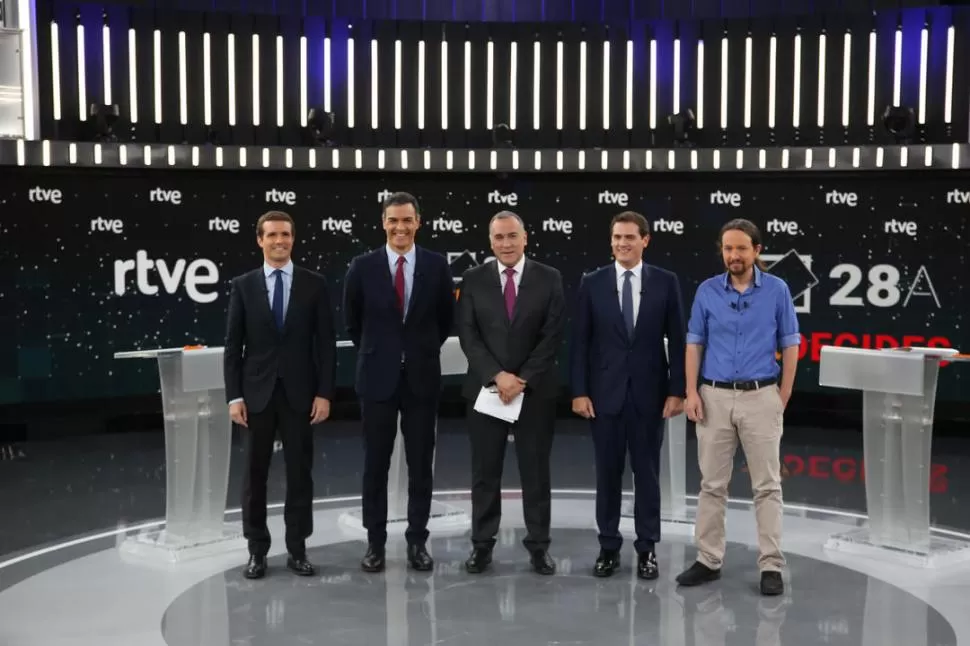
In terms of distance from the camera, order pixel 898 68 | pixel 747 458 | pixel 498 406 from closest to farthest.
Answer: pixel 747 458 < pixel 498 406 < pixel 898 68

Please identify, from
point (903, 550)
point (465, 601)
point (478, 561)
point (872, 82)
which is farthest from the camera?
point (872, 82)

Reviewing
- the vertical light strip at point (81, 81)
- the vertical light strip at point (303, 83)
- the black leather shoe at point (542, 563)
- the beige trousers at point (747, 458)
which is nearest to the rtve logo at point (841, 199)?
the vertical light strip at point (303, 83)

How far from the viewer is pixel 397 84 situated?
29.6 feet

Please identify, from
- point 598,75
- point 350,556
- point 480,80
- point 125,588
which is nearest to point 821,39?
point 598,75

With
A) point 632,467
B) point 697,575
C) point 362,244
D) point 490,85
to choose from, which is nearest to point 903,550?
point 697,575

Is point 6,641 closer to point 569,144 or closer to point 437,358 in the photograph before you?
point 437,358

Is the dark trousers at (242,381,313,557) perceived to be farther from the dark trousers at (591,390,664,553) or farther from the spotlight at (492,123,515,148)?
the spotlight at (492,123,515,148)

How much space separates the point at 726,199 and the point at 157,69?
15.7ft

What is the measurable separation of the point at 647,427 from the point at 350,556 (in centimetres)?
152

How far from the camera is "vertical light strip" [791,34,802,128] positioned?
8.69m

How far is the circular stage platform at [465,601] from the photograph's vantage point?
3842 mm

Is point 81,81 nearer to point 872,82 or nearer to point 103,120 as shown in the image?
point 103,120

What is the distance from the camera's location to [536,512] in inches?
182

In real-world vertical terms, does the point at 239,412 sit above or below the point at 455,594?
above
